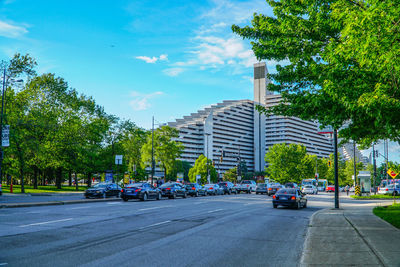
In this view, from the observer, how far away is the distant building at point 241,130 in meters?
173

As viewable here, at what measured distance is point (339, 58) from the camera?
9.96m

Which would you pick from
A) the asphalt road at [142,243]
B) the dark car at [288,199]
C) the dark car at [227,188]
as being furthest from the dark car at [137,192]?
the dark car at [227,188]

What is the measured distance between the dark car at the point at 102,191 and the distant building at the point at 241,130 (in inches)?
5266

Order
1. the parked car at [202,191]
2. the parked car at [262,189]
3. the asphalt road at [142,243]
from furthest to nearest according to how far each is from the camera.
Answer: the parked car at [262,189]
the parked car at [202,191]
the asphalt road at [142,243]

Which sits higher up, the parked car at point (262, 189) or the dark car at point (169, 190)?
the dark car at point (169, 190)

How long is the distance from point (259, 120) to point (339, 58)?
185 meters

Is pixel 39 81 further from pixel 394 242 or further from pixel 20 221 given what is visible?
pixel 394 242

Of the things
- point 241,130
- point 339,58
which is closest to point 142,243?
point 339,58

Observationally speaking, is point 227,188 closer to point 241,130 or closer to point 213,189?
point 213,189

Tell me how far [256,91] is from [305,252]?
624ft

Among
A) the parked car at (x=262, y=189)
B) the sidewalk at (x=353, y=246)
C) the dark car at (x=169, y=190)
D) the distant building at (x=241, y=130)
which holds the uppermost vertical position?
the distant building at (x=241, y=130)

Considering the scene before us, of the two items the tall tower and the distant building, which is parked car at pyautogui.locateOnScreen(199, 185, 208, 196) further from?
the tall tower

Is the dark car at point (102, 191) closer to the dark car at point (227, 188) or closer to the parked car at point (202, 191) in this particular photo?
the parked car at point (202, 191)

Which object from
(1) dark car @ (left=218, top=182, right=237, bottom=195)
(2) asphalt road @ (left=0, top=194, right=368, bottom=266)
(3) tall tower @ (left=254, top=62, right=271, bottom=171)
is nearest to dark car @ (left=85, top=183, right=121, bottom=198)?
(2) asphalt road @ (left=0, top=194, right=368, bottom=266)
